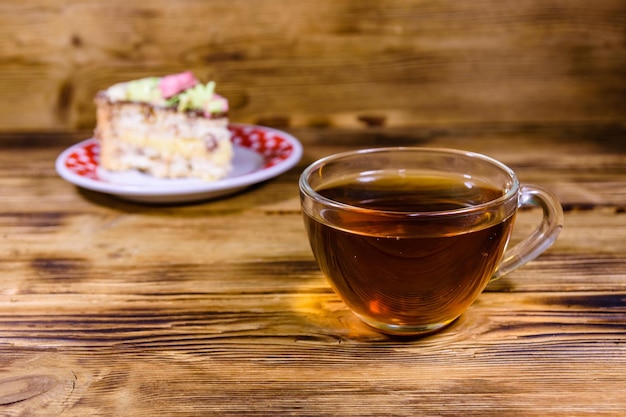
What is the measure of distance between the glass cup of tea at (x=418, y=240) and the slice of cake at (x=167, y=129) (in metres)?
0.48

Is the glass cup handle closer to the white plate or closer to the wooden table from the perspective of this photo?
A: the wooden table

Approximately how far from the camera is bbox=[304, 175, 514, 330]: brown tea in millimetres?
548

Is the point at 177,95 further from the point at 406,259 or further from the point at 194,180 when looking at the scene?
the point at 406,259

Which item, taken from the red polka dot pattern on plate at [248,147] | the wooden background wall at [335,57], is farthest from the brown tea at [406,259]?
the wooden background wall at [335,57]

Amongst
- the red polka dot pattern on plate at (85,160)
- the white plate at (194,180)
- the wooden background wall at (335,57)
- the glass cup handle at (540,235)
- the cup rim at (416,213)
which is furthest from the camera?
the wooden background wall at (335,57)

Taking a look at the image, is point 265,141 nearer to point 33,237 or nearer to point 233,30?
point 233,30

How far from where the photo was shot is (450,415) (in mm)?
516

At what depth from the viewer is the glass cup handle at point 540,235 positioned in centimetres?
64

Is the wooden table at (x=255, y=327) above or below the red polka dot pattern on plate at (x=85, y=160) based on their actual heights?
above

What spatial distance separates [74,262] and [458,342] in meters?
0.48

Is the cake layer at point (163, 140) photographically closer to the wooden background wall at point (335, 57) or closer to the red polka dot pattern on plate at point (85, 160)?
the red polka dot pattern on plate at point (85, 160)

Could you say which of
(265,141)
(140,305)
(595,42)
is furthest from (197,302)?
(595,42)

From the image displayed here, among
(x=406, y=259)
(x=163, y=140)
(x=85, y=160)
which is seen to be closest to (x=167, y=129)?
(x=163, y=140)

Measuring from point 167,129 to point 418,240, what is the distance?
690 millimetres
